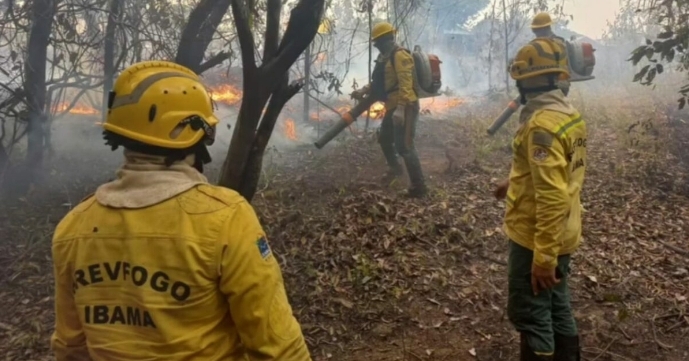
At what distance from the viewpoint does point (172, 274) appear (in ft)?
4.93

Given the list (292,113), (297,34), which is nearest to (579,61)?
(297,34)

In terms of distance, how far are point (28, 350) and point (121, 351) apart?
2952 mm

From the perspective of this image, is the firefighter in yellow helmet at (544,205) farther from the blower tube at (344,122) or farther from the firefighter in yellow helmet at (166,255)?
the blower tube at (344,122)

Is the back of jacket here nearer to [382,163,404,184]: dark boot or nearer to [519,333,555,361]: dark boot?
[519,333,555,361]: dark boot

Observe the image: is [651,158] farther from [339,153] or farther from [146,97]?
[146,97]

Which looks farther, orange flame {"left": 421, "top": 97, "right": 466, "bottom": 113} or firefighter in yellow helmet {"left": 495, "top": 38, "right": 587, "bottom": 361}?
orange flame {"left": 421, "top": 97, "right": 466, "bottom": 113}

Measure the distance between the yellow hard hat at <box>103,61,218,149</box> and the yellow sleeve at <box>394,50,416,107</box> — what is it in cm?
511

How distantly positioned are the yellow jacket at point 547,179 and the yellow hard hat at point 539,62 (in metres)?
0.14

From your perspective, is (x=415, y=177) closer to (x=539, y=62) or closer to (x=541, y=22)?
(x=541, y=22)

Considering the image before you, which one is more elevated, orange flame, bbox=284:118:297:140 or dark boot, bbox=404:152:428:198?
orange flame, bbox=284:118:297:140

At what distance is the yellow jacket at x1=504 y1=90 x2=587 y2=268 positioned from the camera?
2.70m

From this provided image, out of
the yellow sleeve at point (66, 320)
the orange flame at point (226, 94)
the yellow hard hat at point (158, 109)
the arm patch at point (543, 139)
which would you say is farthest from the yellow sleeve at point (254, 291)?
the orange flame at point (226, 94)

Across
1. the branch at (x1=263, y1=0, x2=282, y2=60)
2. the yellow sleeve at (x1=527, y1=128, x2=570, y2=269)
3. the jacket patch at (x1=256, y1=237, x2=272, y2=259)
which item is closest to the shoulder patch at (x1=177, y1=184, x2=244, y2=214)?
the jacket patch at (x1=256, y1=237, x2=272, y2=259)

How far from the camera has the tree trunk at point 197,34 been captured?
4789 mm
